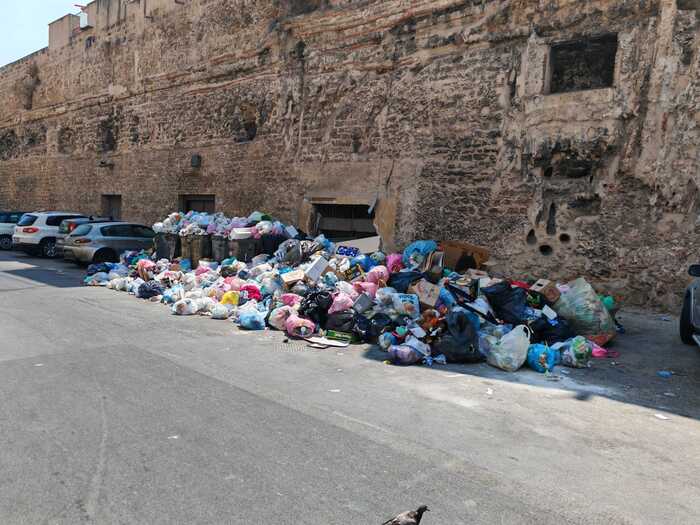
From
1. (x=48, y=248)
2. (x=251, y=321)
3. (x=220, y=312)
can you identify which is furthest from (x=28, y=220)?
(x=251, y=321)

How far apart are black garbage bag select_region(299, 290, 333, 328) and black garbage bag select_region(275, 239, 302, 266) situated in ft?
9.25

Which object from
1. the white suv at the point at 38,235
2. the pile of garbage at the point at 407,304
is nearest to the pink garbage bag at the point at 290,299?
the pile of garbage at the point at 407,304

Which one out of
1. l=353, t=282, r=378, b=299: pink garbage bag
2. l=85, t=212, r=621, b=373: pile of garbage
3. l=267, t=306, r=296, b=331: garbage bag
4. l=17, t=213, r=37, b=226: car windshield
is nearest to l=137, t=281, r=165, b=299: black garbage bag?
l=85, t=212, r=621, b=373: pile of garbage

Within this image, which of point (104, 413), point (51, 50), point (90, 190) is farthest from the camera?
point (51, 50)

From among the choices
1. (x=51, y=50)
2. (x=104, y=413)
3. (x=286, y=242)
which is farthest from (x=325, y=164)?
(x=51, y=50)

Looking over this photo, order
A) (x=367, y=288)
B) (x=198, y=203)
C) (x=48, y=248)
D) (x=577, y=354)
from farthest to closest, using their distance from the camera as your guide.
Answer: (x=198, y=203) → (x=48, y=248) → (x=367, y=288) → (x=577, y=354)

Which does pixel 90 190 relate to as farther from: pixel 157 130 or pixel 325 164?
pixel 325 164

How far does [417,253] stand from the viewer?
10008 mm

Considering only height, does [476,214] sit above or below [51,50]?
below

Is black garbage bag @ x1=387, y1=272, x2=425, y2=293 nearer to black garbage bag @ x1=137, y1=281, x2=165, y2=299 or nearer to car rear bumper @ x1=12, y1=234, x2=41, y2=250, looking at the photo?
black garbage bag @ x1=137, y1=281, x2=165, y2=299

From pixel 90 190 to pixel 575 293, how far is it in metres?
21.0

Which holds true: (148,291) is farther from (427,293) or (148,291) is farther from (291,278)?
(427,293)

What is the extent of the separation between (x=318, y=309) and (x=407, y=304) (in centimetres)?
136

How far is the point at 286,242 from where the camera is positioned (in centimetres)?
1164
